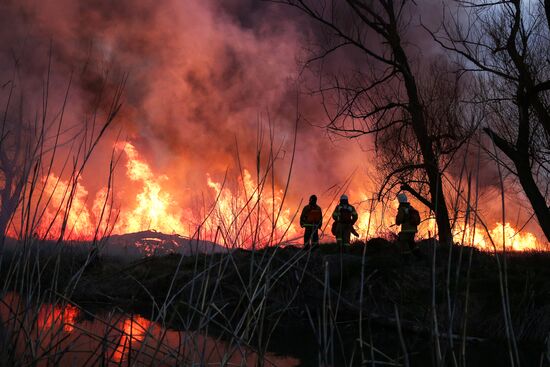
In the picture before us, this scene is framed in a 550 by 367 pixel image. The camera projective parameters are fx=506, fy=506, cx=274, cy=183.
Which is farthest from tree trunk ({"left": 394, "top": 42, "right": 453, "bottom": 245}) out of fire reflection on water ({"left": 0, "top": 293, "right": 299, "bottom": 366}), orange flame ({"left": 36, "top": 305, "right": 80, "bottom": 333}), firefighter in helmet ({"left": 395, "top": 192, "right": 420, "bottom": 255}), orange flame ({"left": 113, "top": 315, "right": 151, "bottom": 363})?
fire reflection on water ({"left": 0, "top": 293, "right": 299, "bottom": 366})

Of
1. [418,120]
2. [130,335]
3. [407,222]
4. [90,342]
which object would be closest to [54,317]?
[90,342]

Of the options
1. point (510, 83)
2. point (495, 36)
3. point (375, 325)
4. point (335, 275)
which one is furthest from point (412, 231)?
point (495, 36)

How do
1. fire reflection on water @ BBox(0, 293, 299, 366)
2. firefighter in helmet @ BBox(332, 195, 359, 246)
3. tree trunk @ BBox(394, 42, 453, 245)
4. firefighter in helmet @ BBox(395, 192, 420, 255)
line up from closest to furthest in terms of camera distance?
1. fire reflection on water @ BBox(0, 293, 299, 366)
2. firefighter in helmet @ BBox(395, 192, 420, 255)
3. firefighter in helmet @ BBox(332, 195, 359, 246)
4. tree trunk @ BBox(394, 42, 453, 245)

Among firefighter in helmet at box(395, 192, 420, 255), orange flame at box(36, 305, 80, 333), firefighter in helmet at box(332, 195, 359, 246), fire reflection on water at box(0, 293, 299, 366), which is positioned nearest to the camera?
fire reflection on water at box(0, 293, 299, 366)

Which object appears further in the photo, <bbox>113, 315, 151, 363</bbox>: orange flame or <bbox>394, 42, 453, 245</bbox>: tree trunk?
<bbox>394, 42, 453, 245</bbox>: tree trunk

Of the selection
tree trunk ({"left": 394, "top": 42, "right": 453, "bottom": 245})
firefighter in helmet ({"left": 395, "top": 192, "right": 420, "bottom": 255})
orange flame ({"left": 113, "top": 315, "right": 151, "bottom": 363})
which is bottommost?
orange flame ({"left": 113, "top": 315, "right": 151, "bottom": 363})

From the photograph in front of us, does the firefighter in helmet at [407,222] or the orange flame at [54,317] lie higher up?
A: the firefighter in helmet at [407,222]

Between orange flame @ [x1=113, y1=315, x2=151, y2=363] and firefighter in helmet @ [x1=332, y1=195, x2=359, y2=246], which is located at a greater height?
Answer: firefighter in helmet @ [x1=332, y1=195, x2=359, y2=246]

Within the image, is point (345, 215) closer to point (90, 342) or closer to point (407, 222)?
point (407, 222)

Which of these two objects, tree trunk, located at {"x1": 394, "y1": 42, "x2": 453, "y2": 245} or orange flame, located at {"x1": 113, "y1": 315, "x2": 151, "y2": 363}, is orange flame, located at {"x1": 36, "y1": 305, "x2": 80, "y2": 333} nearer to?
orange flame, located at {"x1": 113, "y1": 315, "x2": 151, "y2": 363}

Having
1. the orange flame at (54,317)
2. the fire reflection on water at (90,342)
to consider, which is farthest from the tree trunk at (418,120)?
the fire reflection on water at (90,342)

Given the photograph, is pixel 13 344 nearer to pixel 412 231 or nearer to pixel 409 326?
pixel 409 326

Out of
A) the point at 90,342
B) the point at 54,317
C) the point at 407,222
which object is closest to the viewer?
the point at 90,342

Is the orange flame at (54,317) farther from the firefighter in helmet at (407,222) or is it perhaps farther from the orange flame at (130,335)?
the firefighter in helmet at (407,222)
